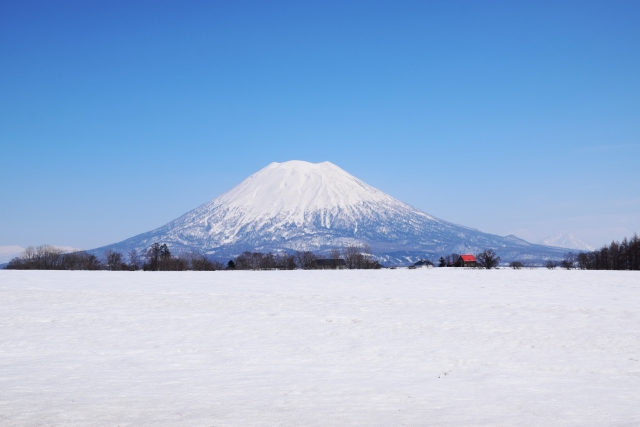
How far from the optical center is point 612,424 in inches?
409

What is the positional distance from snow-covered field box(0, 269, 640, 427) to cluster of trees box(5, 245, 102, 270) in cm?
11872

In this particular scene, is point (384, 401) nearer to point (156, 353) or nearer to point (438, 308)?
point (156, 353)

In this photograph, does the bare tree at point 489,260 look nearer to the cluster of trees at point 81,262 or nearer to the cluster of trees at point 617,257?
the cluster of trees at point 617,257

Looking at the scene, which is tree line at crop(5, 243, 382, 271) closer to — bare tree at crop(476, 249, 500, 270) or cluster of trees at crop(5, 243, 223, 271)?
cluster of trees at crop(5, 243, 223, 271)

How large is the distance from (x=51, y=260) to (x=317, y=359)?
15401 cm

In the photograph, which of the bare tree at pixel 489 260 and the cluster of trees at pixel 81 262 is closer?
the bare tree at pixel 489 260

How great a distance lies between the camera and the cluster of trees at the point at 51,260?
143m

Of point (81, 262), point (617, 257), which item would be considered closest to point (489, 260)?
point (617, 257)

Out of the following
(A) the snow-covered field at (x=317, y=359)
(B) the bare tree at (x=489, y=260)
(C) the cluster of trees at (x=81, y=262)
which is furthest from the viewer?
(C) the cluster of trees at (x=81, y=262)

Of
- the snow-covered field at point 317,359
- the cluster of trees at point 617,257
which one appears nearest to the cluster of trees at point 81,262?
the cluster of trees at point 617,257

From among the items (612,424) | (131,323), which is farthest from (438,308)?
(612,424)

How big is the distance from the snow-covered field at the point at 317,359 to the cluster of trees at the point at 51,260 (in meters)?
119

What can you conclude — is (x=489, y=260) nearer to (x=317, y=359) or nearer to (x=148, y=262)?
(x=148, y=262)

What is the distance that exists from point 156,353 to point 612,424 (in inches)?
540
